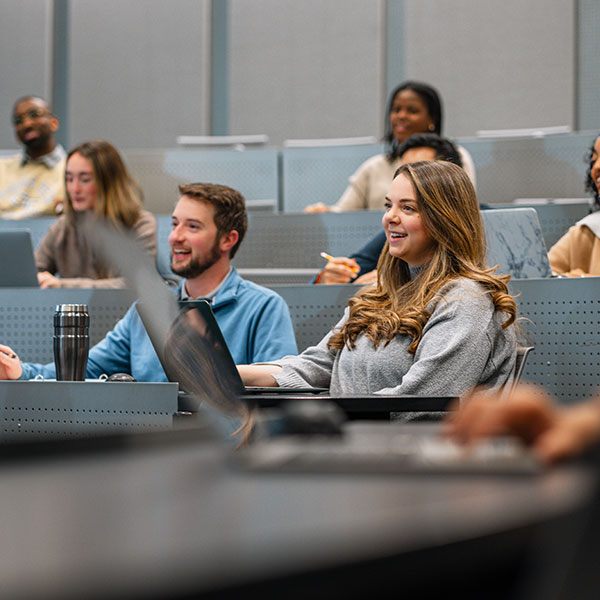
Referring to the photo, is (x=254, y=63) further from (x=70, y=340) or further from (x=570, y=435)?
(x=570, y=435)

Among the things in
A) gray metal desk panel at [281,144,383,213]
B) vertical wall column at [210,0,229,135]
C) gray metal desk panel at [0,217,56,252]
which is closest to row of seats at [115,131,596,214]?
gray metal desk panel at [281,144,383,213]

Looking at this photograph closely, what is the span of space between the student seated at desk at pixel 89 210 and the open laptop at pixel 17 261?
0.53m

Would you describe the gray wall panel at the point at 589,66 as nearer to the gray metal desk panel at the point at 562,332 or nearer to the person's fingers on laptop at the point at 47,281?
the gray metal desk panel at the point at 562,332

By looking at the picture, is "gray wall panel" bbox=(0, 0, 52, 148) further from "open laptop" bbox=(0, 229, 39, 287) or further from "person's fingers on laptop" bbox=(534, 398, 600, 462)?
"person's fingers on laptop" bbox=(534, 398, 600, 462)

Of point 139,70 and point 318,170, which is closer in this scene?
point 318,170

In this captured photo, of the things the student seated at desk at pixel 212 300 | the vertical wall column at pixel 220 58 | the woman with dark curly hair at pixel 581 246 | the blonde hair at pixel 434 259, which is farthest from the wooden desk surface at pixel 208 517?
the vertical wall column at pixel 220 58

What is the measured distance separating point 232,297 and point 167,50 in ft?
16.1

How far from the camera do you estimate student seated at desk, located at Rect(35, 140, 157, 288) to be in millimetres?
3562

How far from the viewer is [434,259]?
2008 mm

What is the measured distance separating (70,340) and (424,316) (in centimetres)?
79

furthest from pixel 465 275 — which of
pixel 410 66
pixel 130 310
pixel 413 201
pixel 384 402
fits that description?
pixel 410 66

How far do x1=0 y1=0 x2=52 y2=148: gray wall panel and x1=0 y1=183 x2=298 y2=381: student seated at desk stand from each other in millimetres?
4786

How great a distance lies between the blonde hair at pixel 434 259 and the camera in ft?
6.43

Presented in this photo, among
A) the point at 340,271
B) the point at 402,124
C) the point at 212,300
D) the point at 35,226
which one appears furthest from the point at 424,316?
the point at 35,226
